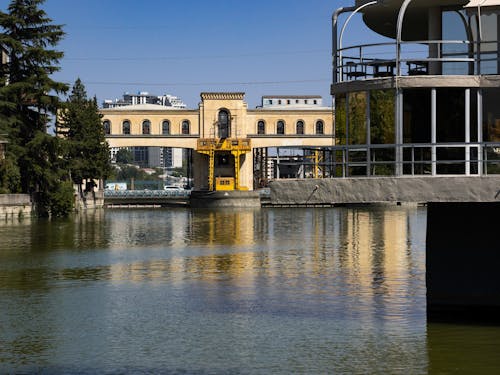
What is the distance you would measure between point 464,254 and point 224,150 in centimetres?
9311

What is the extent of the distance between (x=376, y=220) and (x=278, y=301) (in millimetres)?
44631

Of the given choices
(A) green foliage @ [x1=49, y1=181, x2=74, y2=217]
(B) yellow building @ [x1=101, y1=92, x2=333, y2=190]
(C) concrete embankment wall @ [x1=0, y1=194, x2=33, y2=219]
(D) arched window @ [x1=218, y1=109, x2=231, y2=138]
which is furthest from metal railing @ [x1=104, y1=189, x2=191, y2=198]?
(C) concrete embankment wall @ [x1=0, y1=194, x2=33, y2=219]

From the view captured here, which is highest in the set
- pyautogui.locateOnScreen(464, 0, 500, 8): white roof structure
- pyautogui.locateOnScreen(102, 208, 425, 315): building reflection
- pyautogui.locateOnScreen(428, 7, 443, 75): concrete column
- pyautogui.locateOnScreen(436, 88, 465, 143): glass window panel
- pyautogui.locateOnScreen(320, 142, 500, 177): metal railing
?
pyautogui.locateOnScreen(464, 0, 500, 8): white roof structure

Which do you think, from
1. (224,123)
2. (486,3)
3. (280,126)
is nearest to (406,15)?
(486,3)

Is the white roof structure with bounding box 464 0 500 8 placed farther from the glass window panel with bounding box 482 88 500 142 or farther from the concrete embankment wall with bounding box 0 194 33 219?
the concrete embankment wall with bounding box 0 194 33 219

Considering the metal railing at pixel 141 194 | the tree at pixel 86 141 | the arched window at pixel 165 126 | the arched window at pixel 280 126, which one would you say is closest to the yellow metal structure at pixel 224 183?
the metal railing at pixel 141 194

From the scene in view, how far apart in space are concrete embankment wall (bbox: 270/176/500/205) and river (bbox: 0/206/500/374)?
4.13 m

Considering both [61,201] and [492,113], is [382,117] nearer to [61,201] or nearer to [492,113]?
[492,113]

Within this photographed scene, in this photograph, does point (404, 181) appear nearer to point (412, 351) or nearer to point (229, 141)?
point (412, 351)

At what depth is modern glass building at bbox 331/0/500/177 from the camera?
1920 cm

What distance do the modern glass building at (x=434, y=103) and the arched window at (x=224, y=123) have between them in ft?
324

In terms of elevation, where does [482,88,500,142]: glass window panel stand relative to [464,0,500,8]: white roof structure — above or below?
below

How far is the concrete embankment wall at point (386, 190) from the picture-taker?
17.8m

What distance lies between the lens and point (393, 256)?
41656 millimetres
